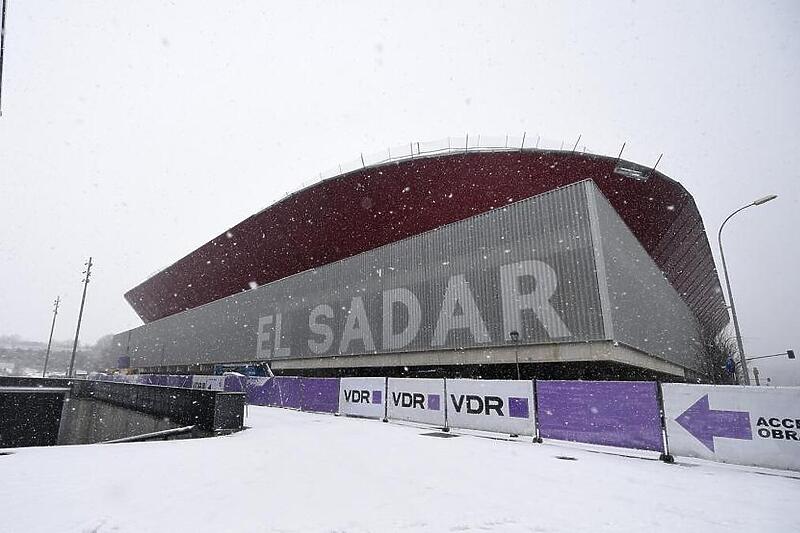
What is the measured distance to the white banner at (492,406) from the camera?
A: 11648 millimetres

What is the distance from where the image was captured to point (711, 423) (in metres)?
8.66

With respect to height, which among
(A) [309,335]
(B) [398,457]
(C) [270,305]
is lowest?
(B) [398,457]

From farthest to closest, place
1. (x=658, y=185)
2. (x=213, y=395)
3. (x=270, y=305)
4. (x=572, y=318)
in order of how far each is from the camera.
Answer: (x=270, y=305)
(x=658, y=185)
(x=572, y=318)
(x=213, y=395)

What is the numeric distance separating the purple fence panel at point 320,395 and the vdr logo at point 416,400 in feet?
12.7

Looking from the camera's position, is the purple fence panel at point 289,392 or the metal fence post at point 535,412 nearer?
the metal fence post at point 535,412

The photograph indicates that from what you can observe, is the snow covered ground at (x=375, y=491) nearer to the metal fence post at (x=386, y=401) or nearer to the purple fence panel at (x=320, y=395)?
the metal fence post at (x=386, y=401)

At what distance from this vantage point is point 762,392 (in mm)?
8180

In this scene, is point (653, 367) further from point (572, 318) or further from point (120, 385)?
point (120, 385)

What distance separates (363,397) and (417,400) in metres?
3.08

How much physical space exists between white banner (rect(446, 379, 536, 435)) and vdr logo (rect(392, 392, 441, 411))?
0.58 m

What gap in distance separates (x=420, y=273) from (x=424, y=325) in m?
3.52

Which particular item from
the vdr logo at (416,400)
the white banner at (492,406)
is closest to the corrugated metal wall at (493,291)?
the vdr logo at (416,400)

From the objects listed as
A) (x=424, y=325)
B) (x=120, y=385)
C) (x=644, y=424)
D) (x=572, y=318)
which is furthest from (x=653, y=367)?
(x=120, y=385)

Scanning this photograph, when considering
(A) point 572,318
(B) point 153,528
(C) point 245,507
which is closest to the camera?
(B) point 153,528
